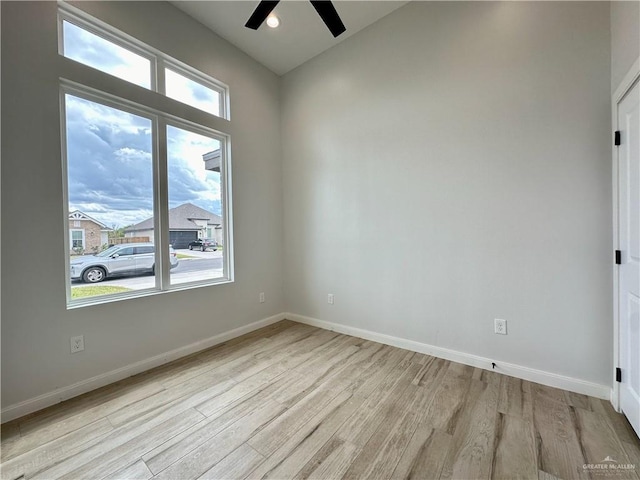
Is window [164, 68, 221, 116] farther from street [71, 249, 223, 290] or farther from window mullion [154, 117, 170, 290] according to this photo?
street [71, 249, 223, 290]

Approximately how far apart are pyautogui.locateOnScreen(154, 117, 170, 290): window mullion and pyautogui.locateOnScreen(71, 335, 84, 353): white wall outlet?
2.31 ft

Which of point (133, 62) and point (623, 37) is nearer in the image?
point (623, 37)

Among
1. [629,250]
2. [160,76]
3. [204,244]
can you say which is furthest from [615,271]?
[160,76]

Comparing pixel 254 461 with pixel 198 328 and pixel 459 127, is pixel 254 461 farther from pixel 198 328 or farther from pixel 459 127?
pixel 459 127

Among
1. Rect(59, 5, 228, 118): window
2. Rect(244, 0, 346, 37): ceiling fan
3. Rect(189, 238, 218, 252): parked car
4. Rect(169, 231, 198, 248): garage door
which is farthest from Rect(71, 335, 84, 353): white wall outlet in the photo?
Rect(244, 0, 346, 37): ceiling fan

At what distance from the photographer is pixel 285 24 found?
2988 millimetres

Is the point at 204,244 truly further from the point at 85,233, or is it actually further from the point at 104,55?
the point at 104,55

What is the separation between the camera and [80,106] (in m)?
2.22

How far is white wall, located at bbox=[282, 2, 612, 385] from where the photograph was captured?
80.5 inches

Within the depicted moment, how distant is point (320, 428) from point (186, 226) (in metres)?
2.35

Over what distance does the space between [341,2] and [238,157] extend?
6.45ft

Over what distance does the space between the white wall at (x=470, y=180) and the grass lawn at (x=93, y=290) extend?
2155 mm

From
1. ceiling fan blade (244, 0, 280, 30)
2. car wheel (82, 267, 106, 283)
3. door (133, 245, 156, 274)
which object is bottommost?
car wheel (82, 267, 106, 283)

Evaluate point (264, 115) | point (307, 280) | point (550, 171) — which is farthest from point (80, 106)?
point (550, 171)
